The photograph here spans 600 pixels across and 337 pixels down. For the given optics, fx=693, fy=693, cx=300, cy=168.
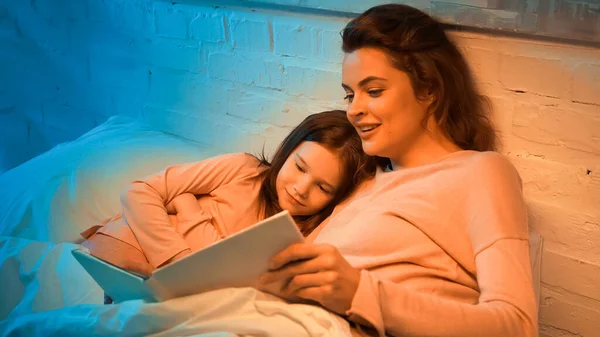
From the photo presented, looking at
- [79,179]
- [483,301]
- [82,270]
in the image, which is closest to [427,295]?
[483,301]

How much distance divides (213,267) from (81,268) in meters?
0.46

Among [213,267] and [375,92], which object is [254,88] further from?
[213,267]

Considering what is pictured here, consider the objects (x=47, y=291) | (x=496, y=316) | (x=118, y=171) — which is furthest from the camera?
(x=118, y=171)

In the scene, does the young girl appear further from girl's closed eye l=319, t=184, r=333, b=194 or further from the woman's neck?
the woman's neck

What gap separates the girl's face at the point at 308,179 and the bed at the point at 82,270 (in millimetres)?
398

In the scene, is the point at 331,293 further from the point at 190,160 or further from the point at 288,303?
the point at 190,160

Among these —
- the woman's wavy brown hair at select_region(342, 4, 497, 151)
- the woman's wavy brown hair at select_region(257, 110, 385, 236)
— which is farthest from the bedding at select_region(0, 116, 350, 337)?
the woman's wavy brown hair at select_region(342, 4, 497, 151)

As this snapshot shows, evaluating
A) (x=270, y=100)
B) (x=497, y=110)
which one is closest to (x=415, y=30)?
(x=497, y=110)

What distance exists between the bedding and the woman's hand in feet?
0.12

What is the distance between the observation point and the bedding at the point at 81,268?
3.87 feet

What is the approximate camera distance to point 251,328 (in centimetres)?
115

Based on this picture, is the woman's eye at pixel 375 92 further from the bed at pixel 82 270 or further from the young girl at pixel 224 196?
the bed at pixel 82 270

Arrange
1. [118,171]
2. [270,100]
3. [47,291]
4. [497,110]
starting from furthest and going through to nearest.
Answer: [270,100] → [118,171] → [497,110] → [47,291]

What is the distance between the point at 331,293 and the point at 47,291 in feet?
2.08
